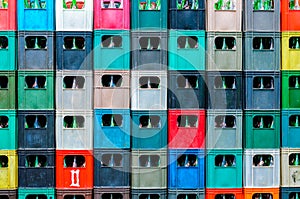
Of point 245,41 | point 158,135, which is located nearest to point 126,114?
point 158,135

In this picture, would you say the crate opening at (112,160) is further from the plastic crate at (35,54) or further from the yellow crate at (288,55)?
the yellow crate at (288,55)

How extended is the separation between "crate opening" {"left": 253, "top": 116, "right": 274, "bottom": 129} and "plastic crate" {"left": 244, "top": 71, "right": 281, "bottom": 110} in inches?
9.0

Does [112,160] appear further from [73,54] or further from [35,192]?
[73,54]

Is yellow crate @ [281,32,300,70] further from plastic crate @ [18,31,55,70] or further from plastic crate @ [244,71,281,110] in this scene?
plastic crate @ [18,31,55,70]

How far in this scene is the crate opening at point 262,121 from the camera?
9141 millimetres

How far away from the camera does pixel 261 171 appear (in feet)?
29.7

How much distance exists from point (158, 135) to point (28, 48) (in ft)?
8.40

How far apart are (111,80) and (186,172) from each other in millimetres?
1972

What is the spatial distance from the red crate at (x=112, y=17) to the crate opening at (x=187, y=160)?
7.70 feet

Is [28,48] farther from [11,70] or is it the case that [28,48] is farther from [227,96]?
[227,96]

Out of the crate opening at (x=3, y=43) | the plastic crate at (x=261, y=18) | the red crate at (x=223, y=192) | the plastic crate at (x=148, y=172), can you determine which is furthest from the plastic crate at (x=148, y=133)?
the crate opening at (x=3, y=43)

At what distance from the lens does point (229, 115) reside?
905cm

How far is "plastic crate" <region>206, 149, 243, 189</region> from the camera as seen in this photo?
9023 millimetres

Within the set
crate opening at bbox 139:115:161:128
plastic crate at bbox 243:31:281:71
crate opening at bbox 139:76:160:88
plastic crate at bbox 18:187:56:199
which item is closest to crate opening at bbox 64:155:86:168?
plastic crate at bbox 18:187:56:199
